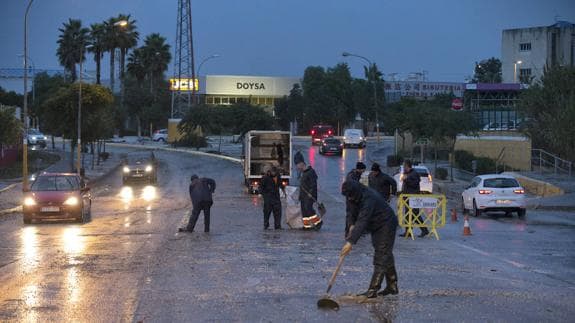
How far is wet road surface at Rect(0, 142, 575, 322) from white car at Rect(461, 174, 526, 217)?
2.86 m

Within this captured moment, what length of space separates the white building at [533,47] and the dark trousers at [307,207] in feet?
219

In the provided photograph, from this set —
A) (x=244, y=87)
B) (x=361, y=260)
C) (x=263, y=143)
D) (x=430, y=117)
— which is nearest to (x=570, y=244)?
(x=361, y=260)

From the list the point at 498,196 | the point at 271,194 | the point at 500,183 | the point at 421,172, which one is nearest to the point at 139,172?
the point at 421,172

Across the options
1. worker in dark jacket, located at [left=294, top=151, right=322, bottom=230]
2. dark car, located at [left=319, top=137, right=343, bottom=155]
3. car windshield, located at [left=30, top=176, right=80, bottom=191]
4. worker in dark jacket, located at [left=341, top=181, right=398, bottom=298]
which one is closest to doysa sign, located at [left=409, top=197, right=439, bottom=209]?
worker in dark jacket, located at [left=294, top=151, right=322, bottom=230]

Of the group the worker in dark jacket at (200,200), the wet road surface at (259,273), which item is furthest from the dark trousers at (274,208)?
the worker in dark jacket at (200,200)

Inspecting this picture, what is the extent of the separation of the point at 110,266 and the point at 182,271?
1472mm

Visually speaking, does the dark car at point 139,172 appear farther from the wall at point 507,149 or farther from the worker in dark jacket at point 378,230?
the worker in dark jacket at point 378,230

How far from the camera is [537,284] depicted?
11.9m

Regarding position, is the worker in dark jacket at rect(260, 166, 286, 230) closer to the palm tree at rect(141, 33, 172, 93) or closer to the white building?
A: the white building

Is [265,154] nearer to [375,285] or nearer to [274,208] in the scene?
[274,208]

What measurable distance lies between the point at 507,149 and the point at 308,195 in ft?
119

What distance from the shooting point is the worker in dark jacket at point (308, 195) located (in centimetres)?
1970

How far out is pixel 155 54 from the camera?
106 meters

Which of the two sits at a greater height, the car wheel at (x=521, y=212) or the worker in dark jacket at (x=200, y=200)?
the worker in dark jacket at (x=200, y=200)
